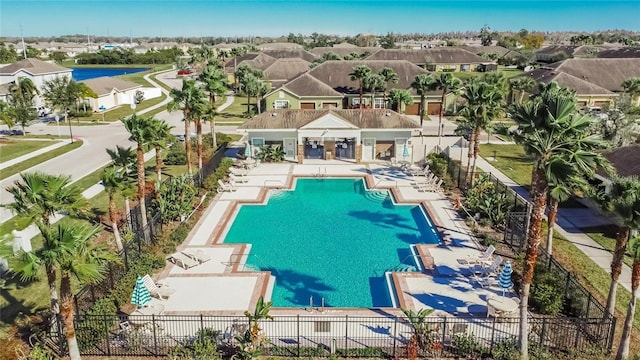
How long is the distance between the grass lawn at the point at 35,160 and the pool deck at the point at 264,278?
18401 millimetres

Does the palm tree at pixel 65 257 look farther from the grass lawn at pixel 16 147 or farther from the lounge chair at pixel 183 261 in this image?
the grass lawn at pixel 16 147

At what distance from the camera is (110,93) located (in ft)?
224

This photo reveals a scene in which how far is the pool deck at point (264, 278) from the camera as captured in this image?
747 inches

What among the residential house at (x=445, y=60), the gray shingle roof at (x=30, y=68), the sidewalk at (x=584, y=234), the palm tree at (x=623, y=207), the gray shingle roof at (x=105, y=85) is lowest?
the sidewalk at (x=584, y=234)

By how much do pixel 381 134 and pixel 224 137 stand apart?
1670cm

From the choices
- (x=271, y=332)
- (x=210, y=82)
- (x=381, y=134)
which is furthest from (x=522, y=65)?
(x=271, y=332)

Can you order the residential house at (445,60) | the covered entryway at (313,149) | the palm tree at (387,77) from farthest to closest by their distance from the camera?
the residential house at (445,60), the palm tree at (387,77), the covered entryway at (313,149)

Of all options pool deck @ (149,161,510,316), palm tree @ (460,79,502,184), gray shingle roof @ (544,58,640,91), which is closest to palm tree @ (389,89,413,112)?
palm tree @ (460,79,502,184)

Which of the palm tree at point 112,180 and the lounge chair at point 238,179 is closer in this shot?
the palm tree at point 112,180

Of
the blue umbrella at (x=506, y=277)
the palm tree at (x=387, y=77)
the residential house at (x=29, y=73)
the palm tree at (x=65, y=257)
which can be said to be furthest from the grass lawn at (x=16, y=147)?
the blue umbrella at (x=506, y=277)

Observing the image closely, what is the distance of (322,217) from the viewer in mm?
29391

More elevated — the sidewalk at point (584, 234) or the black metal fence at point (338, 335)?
the sidewalk at point (584, 234)

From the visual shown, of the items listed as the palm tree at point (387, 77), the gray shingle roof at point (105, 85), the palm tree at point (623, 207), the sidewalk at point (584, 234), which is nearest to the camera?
the palm tree at point (623, 207)

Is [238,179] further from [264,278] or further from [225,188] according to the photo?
[264,278]
